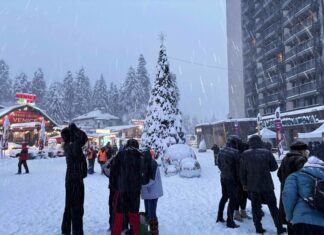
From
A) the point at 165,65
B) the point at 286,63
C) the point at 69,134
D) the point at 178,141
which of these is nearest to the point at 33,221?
the point at 69,134

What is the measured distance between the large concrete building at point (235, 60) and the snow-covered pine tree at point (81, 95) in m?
39.2

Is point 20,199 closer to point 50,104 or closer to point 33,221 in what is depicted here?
point 33,221

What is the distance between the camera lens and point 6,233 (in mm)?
6984

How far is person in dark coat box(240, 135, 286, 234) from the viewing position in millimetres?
6523

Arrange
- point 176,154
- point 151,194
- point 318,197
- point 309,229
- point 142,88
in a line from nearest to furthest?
point 318,197 → point 309,229 → point 151,194 → point 176,154 → point 142,88

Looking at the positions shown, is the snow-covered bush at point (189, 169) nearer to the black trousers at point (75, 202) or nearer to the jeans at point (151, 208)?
the jeans at point (151, 208)

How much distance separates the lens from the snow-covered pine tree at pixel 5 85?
102500 mm

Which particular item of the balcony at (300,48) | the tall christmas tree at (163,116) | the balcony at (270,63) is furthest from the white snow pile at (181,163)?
the balcony at (270,63)

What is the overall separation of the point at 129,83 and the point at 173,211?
2914 inches

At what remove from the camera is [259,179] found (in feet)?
21.5

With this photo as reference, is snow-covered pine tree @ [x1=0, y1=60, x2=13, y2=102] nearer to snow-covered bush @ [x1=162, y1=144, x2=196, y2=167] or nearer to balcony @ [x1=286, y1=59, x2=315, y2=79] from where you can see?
balcony @ [x1=286, y1=59, x2=315, y2=79]

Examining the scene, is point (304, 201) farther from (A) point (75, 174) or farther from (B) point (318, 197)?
(A) point (75, 174)

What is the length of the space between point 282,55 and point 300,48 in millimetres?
6537

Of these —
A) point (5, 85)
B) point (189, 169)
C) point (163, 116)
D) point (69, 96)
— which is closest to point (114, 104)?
point (69, 96)
